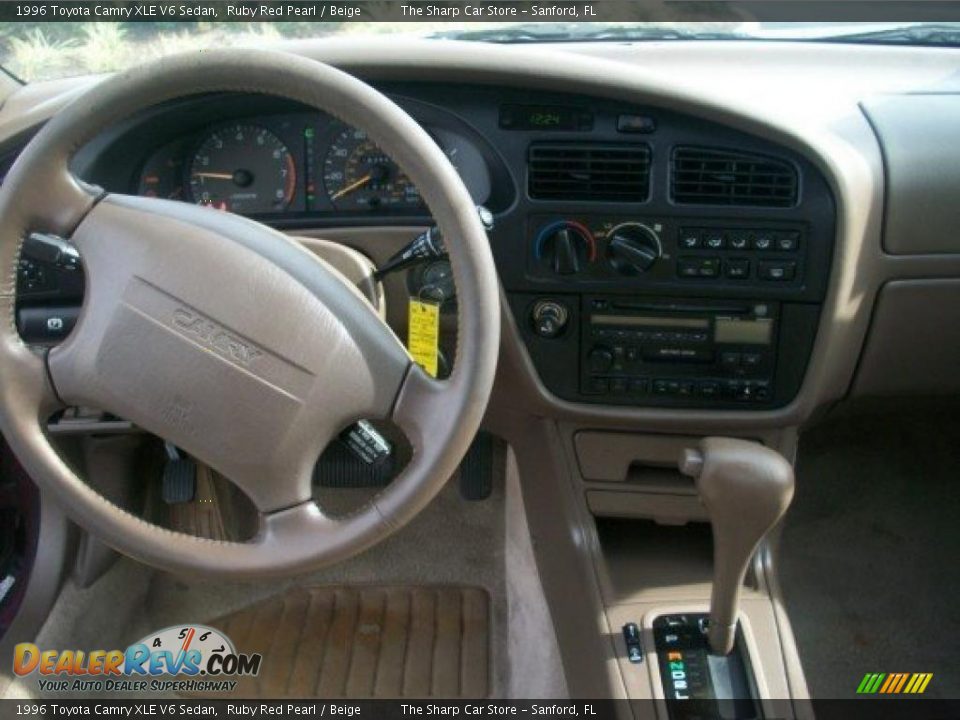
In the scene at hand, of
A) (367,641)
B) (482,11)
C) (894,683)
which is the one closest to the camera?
(482,11)

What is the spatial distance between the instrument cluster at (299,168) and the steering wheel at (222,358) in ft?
1.24

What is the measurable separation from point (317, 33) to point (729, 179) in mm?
728

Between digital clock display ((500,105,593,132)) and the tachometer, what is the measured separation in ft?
1.19

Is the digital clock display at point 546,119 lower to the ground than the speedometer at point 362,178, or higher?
higher

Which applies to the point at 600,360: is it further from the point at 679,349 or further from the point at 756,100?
the point at 756,100

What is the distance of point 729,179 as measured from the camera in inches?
60.1

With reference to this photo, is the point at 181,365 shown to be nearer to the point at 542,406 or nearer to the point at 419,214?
the point at 419,214

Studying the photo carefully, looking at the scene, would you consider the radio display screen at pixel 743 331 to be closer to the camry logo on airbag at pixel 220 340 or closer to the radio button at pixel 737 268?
the radio button at pixel 737 268

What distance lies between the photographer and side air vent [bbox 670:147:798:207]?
1.52 metres

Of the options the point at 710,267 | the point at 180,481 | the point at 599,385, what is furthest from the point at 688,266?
the point at 180,481

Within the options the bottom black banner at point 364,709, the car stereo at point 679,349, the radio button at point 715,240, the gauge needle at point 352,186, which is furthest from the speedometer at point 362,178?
the bottom black banner at point 364,709

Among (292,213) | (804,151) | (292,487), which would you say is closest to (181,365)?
(292,487)

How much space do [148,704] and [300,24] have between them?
4.66 ft

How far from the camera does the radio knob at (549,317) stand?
5.31 feet
